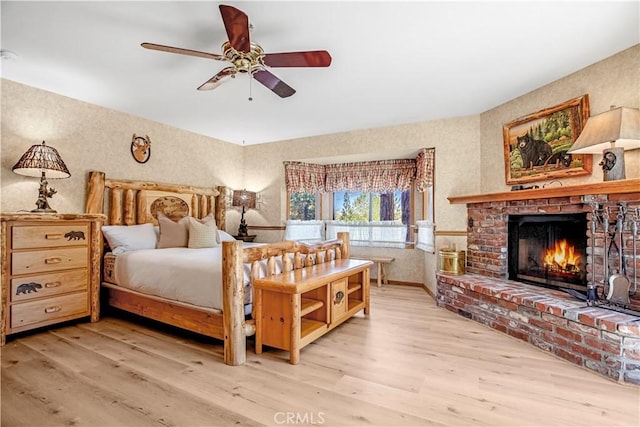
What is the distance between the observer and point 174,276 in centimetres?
271

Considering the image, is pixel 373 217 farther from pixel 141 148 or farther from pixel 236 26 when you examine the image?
pixel 236 26

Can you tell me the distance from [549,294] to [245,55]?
3.17 m

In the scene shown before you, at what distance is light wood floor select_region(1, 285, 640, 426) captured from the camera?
1.66m

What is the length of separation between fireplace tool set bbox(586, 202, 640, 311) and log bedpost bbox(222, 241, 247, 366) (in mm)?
2696

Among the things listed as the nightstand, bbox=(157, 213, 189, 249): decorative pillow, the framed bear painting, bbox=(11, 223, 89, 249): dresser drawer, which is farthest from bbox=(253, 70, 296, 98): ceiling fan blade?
the nightstand

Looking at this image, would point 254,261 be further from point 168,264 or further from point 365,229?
point 365,229

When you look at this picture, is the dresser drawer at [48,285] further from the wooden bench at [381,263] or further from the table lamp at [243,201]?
the wooden bench at [381,263]

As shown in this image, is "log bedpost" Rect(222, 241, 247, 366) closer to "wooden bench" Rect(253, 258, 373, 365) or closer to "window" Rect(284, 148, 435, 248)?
"wooden bench" Rect(253, 258, 373, 365)

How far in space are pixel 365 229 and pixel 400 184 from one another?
0.95 m

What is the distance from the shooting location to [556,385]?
1979 mm

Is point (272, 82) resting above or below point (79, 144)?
above

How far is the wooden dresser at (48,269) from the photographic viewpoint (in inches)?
103

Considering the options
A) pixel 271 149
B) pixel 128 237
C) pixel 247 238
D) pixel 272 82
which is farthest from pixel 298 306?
pixel 271 149

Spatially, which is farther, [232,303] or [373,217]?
[373,217]
